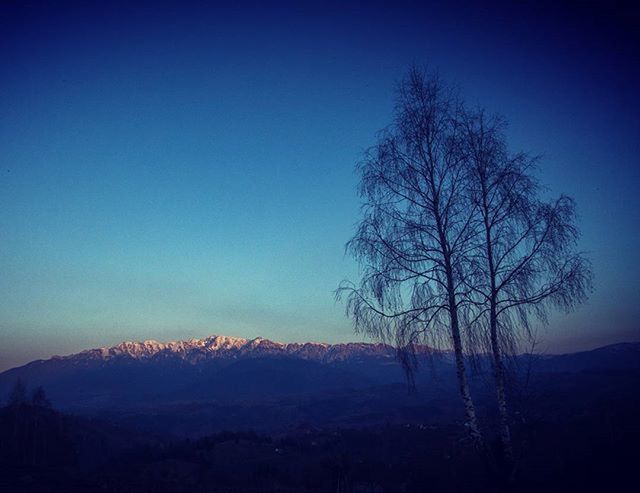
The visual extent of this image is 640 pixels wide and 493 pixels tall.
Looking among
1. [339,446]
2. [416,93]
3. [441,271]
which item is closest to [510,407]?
[441,271]

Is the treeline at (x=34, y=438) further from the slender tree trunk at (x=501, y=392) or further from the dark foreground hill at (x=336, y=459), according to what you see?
the slender tree trunk at (x=501, y=392)

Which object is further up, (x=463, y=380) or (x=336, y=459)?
(x=463, y=380)

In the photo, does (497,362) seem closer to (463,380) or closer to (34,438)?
(463,380)

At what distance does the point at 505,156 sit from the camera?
10445mm

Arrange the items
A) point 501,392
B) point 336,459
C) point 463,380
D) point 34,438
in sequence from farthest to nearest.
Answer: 1. point 34,438
2. point 336,459
3. point 501,392
4. point 463,380

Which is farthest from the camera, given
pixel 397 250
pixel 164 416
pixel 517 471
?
pixel 164 416

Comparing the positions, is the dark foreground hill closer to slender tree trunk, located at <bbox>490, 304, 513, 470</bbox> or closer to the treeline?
the treeline

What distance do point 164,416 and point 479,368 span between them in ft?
435

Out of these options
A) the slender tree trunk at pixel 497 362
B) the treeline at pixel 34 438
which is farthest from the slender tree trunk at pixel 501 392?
the treeline at pixel 34 438

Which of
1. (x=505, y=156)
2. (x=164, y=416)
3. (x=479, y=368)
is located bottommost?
(x=164, y=416)

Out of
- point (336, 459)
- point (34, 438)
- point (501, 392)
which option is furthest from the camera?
point (34, 438)

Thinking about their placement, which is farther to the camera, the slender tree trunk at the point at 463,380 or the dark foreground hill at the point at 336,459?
the dark foreground hill at the point at 336,459

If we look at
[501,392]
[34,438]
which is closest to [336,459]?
[501,392]

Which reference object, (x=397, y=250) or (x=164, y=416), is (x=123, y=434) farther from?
(x=397, y=250)
